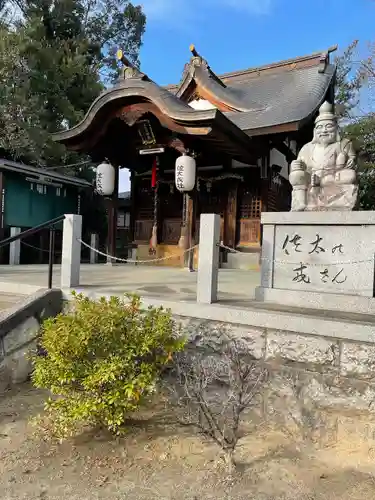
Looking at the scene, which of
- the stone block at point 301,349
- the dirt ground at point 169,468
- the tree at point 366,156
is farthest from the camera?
the tree at point 366,156

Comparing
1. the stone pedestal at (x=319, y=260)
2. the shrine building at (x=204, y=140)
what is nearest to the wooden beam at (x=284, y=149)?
the shrine building at (x=204, y=140)

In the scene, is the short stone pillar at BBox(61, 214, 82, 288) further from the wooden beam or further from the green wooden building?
the wooden beam

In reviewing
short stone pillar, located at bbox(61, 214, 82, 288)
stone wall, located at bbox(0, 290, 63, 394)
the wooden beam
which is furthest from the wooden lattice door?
stone wall, located at bbox(0, 290, 63, 394)

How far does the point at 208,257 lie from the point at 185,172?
5310mm

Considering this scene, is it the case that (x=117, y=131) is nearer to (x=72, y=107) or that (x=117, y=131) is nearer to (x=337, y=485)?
(x=72, y=107)

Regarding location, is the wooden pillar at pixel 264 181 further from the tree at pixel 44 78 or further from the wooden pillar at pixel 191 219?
the tree at pixel 44 78

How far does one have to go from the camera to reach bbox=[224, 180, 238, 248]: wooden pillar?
441 inches

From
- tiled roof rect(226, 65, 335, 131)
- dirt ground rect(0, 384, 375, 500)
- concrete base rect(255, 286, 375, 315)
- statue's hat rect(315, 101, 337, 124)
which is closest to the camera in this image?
dirt ground rect(0, 384, 375, 500)

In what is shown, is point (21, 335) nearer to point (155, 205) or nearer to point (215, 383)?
point (215, 383)

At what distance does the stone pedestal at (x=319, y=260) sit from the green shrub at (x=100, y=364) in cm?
155

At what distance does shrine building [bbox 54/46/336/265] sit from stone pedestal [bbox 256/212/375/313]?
429 centimetres

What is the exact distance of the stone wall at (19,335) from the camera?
4.34 metres

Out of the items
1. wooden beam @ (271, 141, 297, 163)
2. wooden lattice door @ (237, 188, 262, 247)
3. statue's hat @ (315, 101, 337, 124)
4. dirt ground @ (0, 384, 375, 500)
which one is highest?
wooden beam @ (271, 141, 297, 163)

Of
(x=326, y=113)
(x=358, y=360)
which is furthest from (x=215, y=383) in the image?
(x=326, y=113)
